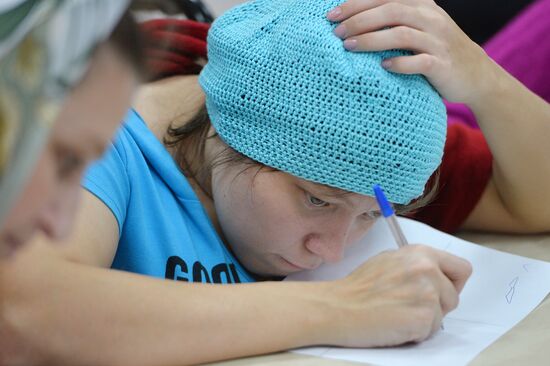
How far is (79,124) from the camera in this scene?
0.52 meters

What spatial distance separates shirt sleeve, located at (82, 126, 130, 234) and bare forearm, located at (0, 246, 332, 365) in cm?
11

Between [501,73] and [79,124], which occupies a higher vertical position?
[79,124]

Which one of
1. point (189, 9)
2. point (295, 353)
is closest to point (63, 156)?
point (295, 353)

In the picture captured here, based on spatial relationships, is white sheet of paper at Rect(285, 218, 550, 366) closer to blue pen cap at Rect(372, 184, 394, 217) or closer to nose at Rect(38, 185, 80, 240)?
blue pen cap at Rect(372, 184, 394, 217)

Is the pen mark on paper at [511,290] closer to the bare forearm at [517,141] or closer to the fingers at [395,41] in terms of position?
the bare forearm at [517,141]

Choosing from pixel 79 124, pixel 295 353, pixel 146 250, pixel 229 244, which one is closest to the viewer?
pixel 79 124

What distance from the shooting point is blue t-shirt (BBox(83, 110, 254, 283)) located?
102 cm

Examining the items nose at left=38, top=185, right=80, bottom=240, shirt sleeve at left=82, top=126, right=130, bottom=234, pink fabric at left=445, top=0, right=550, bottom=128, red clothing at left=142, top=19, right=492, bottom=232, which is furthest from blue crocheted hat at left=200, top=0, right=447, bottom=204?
pink fabric at left=445, top=0, right=550, bottom=128

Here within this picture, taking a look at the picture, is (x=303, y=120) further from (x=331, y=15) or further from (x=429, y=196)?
(x=429, y=196)

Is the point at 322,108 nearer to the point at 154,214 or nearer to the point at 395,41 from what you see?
the point at 395,41

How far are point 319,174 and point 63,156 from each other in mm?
520

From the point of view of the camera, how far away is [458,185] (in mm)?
1387

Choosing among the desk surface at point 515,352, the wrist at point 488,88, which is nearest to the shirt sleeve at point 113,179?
the desk surface at point 515,352

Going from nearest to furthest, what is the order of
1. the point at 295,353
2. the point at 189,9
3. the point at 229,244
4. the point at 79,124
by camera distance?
1. the point at 79,124
2. the point at 295,353
3. the point at 229,244
4. the point at 189,9
